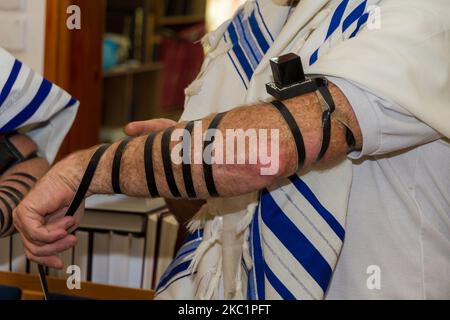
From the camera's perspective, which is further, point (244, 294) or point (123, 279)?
point (123, 279)

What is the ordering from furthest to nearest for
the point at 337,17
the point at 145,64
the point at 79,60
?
the point at 145,64, the point at 79,60, the point at 337,17

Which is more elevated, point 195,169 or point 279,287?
point 195,169

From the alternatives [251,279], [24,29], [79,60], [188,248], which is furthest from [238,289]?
[79,60]

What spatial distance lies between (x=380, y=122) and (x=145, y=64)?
336cm

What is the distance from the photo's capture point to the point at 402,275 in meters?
1.03

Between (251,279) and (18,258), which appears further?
(18,258)

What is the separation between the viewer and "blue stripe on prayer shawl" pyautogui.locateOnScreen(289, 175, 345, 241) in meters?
1.01

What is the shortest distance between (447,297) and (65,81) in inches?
48.1

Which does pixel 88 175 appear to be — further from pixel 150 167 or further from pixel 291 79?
pixel 291 79

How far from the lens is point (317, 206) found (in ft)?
3.37

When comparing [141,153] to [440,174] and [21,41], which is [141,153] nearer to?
[440,174]
